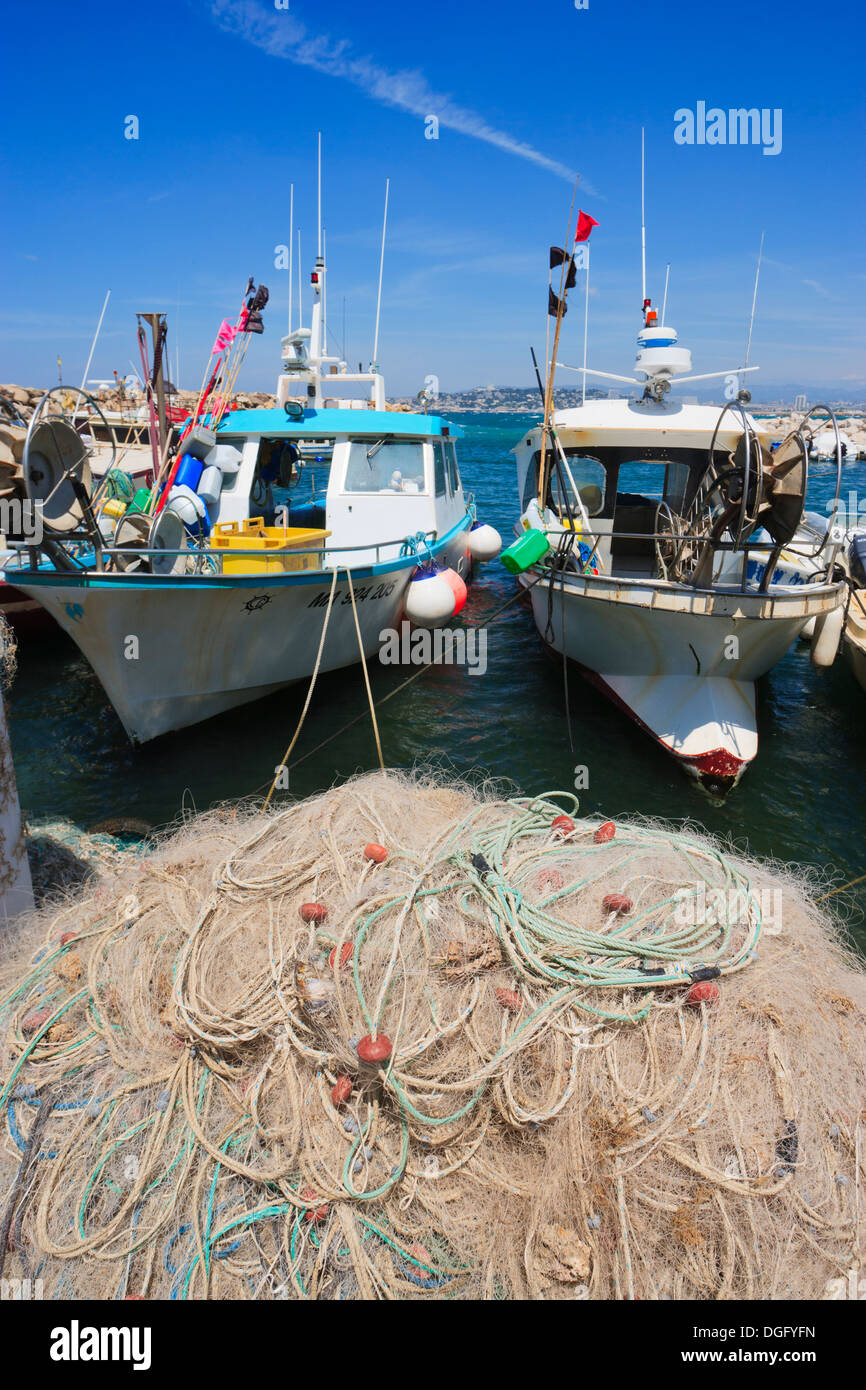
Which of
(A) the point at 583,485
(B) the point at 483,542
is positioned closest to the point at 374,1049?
(A) the point at 583,485

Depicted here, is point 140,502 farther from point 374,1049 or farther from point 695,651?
point 374,1049

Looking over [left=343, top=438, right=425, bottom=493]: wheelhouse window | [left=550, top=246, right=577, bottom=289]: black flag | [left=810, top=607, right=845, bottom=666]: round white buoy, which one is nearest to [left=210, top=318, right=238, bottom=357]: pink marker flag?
[left=343, top=438, right=425, bottom=493]: wheelhouse window

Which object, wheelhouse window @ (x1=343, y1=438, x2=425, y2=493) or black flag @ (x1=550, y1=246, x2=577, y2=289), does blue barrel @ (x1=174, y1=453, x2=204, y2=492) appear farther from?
black flag @ (x1=550, y1=246, x2=577, y2=289)

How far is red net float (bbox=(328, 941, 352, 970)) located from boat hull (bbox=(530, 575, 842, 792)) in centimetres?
544

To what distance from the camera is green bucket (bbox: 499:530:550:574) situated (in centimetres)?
770

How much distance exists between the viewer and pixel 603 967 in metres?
3.17

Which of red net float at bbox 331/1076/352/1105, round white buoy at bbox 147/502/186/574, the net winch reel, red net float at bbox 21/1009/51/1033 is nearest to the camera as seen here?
red net float at bbox 331/1076/352/1105

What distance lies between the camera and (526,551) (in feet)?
25.4

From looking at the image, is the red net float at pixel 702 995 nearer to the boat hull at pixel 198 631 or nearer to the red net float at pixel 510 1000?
the red net float at pixel 510 1000

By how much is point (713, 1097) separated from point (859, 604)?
9630mm

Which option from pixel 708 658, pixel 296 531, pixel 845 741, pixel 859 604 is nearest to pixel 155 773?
pixel 296 531

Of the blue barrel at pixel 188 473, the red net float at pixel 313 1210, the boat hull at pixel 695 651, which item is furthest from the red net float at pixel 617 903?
the blue barrel at pixel 188 473

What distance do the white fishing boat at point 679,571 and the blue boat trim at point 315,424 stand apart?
7.30 feet
